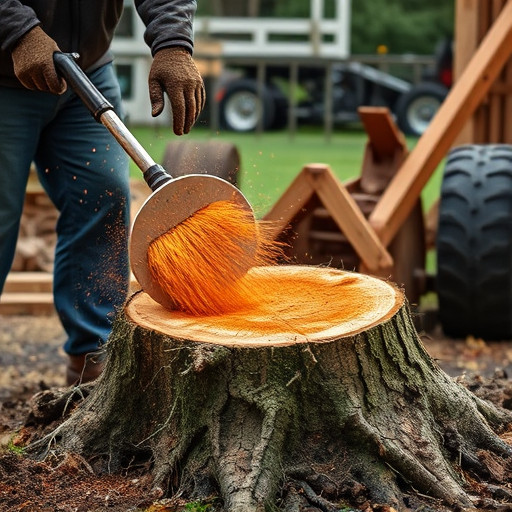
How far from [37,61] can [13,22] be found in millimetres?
162

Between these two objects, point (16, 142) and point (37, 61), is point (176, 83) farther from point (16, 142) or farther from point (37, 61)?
point (16, 142)

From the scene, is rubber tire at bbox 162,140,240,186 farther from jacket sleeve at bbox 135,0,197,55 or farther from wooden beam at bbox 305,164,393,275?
jacket sleeve at bbox 135,0,197,55

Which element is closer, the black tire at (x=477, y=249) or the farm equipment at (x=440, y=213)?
the farm equipment at (x=440, y=213)

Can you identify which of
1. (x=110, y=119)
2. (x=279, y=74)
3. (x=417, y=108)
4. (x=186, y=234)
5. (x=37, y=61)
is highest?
(x=37, y=61)

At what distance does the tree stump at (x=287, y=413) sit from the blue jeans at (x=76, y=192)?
698mm

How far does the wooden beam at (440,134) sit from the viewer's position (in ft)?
14.3

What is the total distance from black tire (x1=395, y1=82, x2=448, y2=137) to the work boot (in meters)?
11.5

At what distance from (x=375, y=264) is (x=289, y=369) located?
1829 mm

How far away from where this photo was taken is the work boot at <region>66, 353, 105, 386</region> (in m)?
3.47

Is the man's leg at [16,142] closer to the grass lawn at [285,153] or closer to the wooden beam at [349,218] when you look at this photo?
the wooden beam at [349,218]

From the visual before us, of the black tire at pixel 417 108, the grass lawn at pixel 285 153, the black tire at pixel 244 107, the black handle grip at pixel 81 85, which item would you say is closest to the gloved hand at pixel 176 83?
the black handle grip at pixel 81 85

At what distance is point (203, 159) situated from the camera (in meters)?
5.36

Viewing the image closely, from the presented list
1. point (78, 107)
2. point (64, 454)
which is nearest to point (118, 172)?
point (78, 107)

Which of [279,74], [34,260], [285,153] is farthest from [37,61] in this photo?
[279,74]
